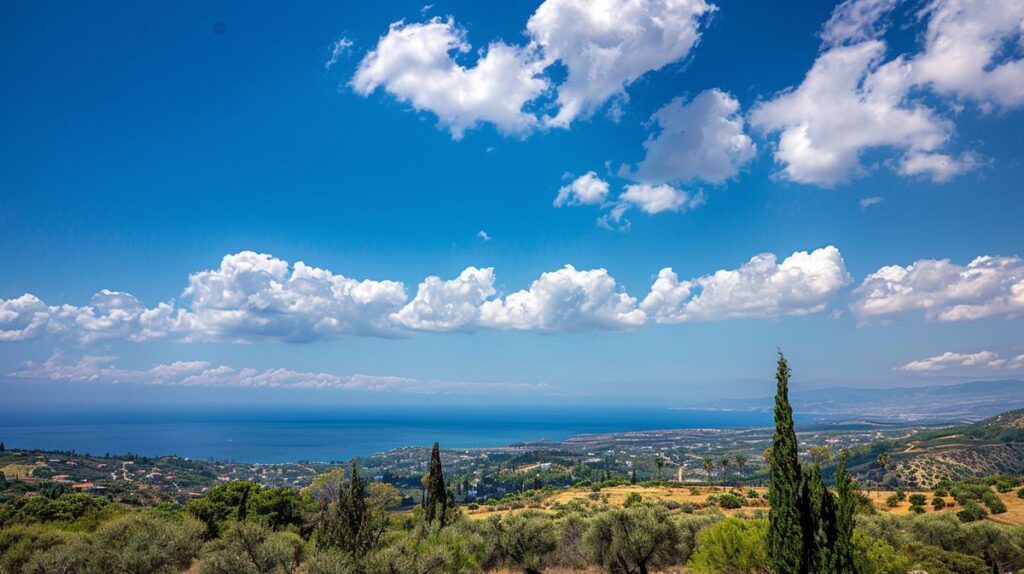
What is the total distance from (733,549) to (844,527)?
5.47 m

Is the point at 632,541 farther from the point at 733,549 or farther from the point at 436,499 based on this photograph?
the point at 436,499

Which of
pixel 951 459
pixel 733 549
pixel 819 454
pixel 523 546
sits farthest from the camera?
pixel 951 459

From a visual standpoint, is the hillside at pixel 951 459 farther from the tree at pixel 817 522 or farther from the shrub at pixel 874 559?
the tree at pixel 817 522

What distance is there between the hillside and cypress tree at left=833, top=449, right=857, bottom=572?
72.1m

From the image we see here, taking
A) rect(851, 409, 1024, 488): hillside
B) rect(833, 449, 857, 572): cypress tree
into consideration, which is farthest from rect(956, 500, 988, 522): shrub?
rect(851, 409, 1024, 488): hillside

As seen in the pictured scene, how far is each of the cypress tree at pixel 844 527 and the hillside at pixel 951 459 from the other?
237 feet

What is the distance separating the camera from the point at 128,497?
61812 millimetres

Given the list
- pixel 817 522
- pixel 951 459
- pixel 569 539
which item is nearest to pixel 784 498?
pixel 817 522

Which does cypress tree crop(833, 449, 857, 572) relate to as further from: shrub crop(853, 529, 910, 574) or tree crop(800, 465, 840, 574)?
shrub crop(853, 529, 910, 574)

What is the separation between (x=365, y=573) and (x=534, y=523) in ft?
43.0

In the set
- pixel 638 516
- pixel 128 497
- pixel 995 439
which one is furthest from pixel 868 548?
pixel 995 439

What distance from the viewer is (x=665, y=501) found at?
41.7m

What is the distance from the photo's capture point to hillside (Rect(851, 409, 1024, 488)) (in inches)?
3000

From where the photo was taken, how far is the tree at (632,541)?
970 inches
